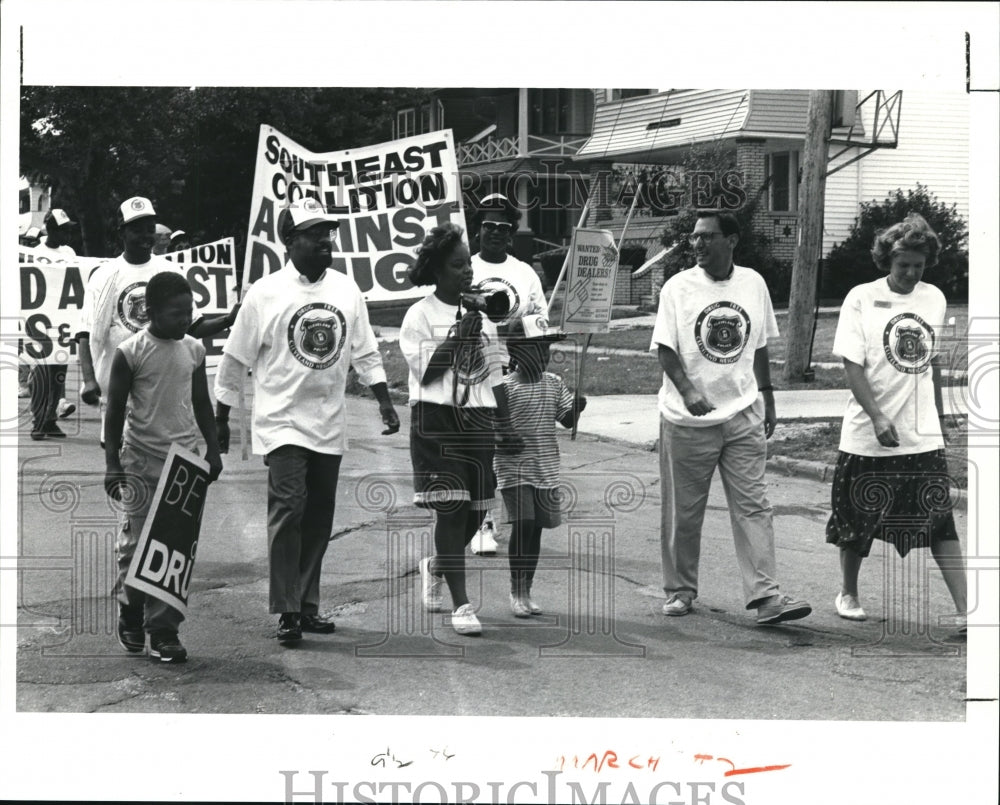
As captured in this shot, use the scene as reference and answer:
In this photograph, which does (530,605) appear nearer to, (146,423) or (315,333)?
(315,333)

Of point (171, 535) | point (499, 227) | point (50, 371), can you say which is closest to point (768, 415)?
point (499, 227)

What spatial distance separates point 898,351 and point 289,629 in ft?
9.16

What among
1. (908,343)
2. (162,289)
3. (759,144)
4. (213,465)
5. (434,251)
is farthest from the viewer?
(759,144)

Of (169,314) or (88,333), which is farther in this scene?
(88,333)

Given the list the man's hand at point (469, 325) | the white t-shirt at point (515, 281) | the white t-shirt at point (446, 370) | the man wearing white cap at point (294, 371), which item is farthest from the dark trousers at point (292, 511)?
the white t-shirt at point (515, 281)

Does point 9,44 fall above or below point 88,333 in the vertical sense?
above

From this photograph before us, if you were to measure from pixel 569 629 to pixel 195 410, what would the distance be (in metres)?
1.81

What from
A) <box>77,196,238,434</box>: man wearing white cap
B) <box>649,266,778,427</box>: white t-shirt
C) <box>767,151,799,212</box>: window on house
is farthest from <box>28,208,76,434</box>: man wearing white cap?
<box>767,151,799,212</box>: window on house

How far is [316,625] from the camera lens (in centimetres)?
606

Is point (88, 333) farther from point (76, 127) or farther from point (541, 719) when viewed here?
point (541, 719)

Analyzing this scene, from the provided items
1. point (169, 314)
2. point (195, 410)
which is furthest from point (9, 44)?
point (195, 410)

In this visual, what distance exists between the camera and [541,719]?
4.86 meters

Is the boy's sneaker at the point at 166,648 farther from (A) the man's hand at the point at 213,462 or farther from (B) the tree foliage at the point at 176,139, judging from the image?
(B) the tree foliage at the point at 176,139

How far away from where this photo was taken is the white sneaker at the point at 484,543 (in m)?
7.35
